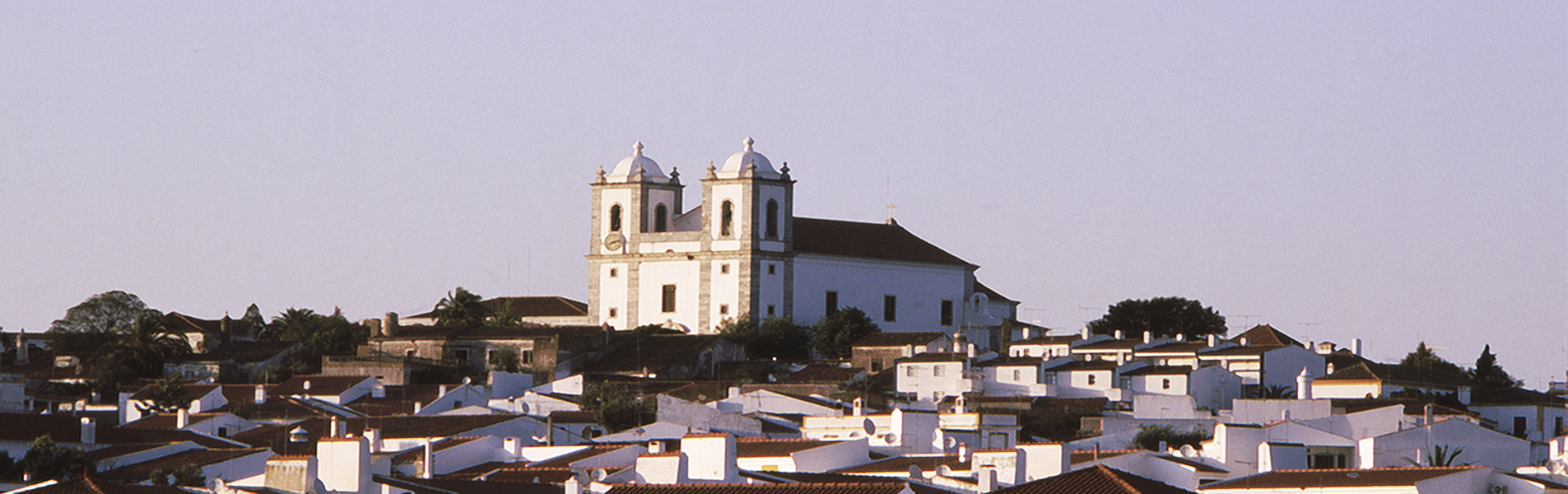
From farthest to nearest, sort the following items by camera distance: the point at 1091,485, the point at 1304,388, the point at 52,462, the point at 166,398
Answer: the point at 166,398 < the point at 1304,388 < the point at 52,462 < the point at 1091,485

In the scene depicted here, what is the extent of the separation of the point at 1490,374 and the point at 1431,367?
2014mm

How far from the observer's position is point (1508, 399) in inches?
2803

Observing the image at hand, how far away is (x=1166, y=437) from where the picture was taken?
190 ft

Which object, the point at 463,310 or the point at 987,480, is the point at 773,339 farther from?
the point at 987,480

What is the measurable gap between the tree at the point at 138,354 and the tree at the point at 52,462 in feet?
128

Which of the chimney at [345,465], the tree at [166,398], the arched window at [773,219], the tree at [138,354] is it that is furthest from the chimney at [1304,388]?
the chimney at [345,465]

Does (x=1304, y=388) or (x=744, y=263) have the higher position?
(x=744, y=263)

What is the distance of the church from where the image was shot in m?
91.8

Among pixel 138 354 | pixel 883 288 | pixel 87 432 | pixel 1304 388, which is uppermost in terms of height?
pixel 883 288

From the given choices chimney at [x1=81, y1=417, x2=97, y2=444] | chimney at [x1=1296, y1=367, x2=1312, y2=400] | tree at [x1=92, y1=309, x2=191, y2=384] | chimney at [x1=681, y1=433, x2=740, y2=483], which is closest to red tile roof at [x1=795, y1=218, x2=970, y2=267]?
tree at [x1=92, y1=309, x2=191, y2=384]

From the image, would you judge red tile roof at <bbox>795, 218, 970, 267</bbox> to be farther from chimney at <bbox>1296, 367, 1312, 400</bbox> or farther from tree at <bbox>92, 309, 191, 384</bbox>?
chimney at <bbox>1296, 367, 1312, 400</bbox>

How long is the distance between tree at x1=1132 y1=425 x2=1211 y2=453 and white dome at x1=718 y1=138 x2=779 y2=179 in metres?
33.8

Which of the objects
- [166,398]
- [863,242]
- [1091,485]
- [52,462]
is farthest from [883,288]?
Result: [1091,485]

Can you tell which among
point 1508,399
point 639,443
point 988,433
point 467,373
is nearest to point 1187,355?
point 1508,399
